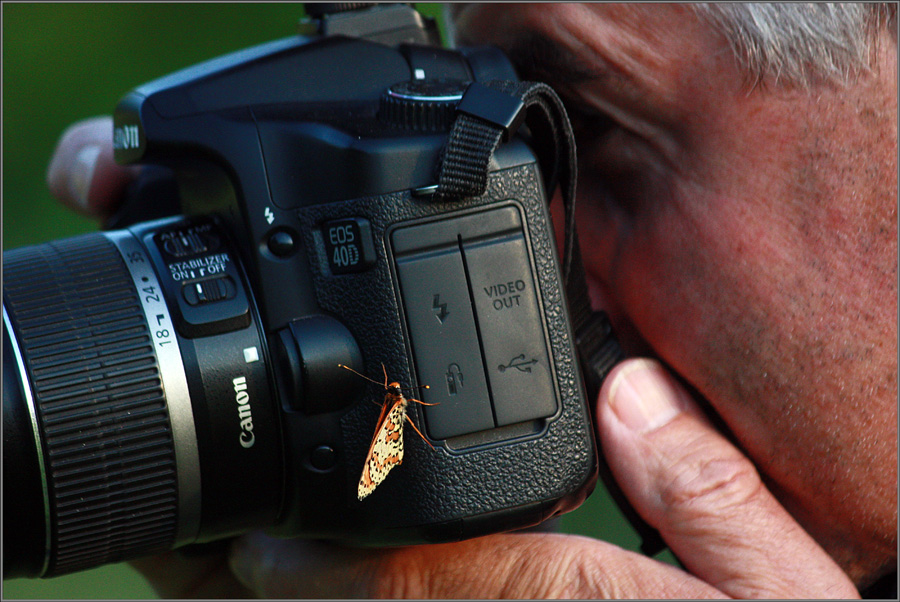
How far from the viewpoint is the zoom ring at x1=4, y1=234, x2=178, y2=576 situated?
0.58 metres

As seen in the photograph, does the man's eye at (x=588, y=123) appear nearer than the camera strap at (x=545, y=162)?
No

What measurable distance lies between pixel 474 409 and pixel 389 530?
0.11 meters

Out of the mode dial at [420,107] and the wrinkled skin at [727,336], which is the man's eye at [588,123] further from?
the mode dial at [420,107]

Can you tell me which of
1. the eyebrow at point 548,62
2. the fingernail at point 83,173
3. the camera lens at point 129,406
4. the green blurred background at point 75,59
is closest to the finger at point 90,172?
the fingernail at point 83,173

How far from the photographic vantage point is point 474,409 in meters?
0.59

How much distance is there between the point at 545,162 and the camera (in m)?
0.67

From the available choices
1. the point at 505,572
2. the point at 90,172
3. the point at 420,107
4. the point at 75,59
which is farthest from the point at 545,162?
the point at 75,59

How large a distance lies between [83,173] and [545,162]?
1.92ft

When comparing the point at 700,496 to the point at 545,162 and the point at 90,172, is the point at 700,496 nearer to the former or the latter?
the point at 545,162

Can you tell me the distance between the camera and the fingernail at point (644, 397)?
2.36 ft

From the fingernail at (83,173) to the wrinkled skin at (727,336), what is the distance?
50cm

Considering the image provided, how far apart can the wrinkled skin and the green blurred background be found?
5.21ft

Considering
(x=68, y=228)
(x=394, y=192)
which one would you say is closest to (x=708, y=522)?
(x=394, y=192)

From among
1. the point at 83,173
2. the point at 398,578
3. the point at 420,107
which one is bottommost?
the point at 398,578
